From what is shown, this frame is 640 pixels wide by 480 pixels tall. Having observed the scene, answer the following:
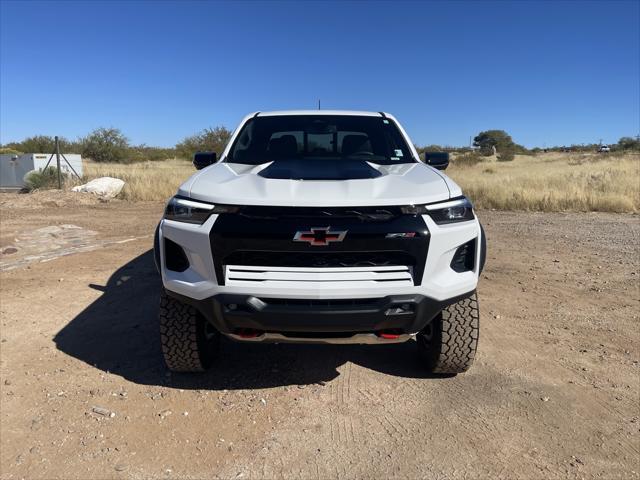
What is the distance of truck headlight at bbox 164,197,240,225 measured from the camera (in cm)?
259

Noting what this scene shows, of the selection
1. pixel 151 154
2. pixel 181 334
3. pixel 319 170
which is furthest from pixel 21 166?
pixel 151 154

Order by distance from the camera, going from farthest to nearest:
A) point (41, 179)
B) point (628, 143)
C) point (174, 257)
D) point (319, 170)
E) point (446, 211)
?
point (628, 143) → point (41, 179) → point (319, 170) → point (174, 257) → point (446, 211)

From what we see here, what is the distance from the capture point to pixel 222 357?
3.59m

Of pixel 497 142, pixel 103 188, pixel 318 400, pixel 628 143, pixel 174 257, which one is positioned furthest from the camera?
pixel 497 142

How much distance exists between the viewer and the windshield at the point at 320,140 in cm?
390

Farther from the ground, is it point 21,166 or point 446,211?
point 446,211

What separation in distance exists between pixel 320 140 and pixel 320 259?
1.99m

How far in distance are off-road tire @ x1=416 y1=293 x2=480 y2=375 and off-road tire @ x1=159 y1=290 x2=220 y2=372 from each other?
1.48 meters

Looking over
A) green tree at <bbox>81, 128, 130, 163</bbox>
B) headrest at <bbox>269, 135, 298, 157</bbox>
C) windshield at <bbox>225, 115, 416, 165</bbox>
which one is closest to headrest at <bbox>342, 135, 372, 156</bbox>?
windshield at <bbox>225, 115, 416, 165</bbox>

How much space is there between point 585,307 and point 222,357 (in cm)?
340

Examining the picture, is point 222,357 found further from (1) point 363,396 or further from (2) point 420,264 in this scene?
(2) point 420,264

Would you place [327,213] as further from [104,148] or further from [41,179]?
[104,148]

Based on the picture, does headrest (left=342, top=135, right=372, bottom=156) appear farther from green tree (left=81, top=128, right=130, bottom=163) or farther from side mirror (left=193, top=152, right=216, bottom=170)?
green tree (left=81, top=128, right=130, bottom=163)

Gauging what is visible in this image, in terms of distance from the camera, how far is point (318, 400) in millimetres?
2990
